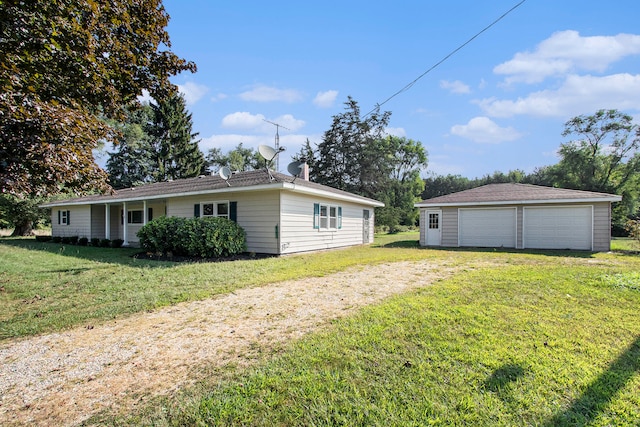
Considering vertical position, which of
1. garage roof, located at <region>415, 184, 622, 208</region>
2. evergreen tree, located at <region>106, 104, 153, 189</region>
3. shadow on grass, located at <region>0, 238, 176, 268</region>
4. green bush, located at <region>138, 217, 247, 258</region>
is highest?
evergreen tree, located at <region>106, 104, 153, 189</region>

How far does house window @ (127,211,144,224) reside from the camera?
16.7m

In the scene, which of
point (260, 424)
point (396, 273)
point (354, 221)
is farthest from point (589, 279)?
point (354, 221)

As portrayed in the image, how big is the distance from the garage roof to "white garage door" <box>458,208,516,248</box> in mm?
606

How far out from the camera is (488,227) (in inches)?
586

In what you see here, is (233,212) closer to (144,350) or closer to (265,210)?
(265,210)

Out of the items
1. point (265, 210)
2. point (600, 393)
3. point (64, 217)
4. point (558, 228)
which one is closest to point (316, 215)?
point (265, 210)

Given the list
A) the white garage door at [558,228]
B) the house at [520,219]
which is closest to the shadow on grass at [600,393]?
the house at [520,219]

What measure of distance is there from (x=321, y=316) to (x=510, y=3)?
808 cm

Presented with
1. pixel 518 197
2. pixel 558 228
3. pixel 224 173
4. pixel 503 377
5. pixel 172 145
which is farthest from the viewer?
pixel 172 145

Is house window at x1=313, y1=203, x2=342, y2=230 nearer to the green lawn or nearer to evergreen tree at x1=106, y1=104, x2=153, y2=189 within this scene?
the green lawn

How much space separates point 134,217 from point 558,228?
2118 centimetres

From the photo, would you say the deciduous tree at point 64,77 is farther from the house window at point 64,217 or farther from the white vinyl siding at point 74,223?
the house window at point 64,217

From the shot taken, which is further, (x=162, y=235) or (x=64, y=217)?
(x=64, y=217)

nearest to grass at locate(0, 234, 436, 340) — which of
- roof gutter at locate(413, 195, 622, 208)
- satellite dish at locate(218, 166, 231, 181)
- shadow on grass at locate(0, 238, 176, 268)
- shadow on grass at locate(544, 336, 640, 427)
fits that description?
shadow on grass at locate(0, 238, 176, 268)
